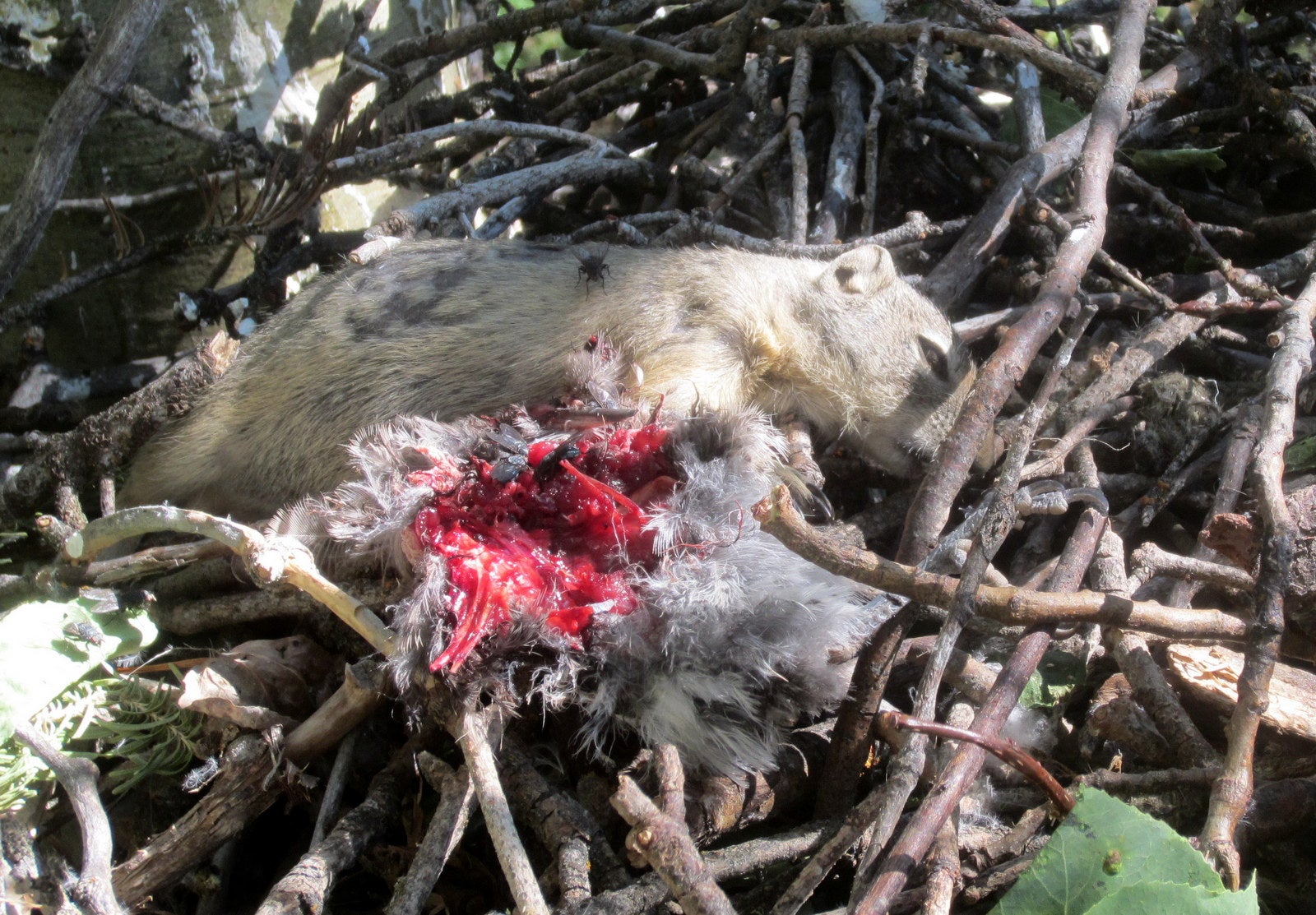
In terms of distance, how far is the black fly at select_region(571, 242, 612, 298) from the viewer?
282 cm

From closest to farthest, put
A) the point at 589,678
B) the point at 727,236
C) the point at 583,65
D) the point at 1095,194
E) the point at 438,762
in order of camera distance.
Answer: the point at 438,762
the point at 589,678
the point at 1095,194
the point at 727,236
the point at 583,65

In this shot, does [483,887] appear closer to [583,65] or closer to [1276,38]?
[583,65]

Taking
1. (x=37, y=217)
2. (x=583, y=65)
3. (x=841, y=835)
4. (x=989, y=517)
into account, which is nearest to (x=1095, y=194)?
(x=989, y=517)

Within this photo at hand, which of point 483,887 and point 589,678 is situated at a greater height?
point 589,678

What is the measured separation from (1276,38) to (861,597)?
2646 mm

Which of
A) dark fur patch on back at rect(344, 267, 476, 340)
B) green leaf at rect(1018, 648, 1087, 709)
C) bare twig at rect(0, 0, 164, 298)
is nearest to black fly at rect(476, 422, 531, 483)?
dark fur patch on back at rect(344, 267, 476, 340)

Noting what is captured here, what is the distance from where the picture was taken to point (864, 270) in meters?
2.86

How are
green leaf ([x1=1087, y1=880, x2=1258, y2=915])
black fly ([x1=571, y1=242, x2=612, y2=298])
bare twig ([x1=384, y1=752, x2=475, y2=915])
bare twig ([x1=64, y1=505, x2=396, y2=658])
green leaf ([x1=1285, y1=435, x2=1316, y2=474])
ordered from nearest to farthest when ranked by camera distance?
green leaf ([x1=1087, y1=880, x2=1258, y2=915]) < bare twig ([x1=384, y1=752, x2=475, y2=915]) < bare twig ([x1=64, y1=505, x2=396, y2=658]) < green leaf ([x1=1285, y1=435, x2=1316, y2=474]) < black fly ([x1=571, y1=242, x2=612, y2=298])

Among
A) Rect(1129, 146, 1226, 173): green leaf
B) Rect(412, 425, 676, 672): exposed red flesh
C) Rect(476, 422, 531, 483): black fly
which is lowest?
Rect(412, 425, 676, 672): exposed red flesh

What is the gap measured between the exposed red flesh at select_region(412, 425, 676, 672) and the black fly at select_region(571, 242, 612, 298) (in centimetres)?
86

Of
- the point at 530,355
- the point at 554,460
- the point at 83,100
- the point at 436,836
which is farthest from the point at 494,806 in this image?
the point at 83,100

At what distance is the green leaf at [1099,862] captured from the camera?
4.34ft

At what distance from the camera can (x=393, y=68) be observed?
3.28 meters

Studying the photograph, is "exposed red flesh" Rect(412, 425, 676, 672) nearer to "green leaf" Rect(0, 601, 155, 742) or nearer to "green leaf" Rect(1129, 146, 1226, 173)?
"green leaf" Rect(0, 601, 155, 742)
